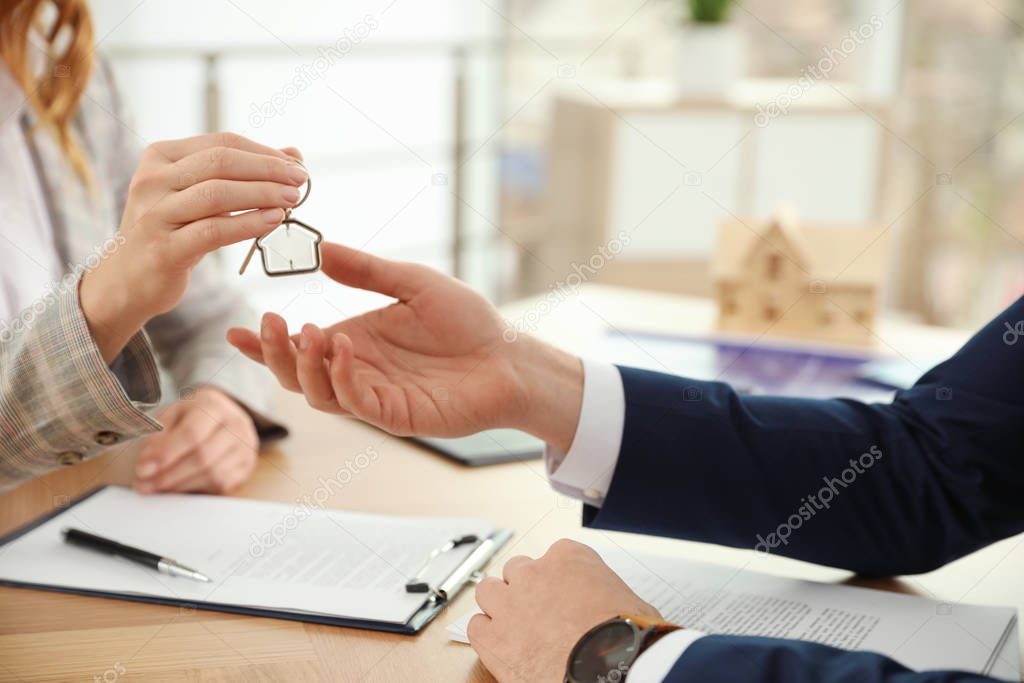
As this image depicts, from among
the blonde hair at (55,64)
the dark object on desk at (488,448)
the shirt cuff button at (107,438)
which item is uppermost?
the blonde hair at (55,64)

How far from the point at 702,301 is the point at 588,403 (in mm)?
1068

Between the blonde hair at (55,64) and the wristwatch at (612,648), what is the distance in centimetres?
101

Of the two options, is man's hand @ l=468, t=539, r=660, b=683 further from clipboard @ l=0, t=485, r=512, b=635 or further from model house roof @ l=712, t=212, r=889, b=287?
model house roof @ l=712, t=212, r=889, b=287

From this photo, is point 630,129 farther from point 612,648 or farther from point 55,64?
point 612,648

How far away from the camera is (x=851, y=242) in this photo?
178cm

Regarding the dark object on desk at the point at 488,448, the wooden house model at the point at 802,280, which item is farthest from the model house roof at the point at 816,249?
the dark object on desk at the point at 488,448

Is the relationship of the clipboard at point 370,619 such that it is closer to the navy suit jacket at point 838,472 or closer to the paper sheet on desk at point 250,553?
the paper sheet on desk at point 250,553

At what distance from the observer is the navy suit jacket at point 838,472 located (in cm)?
100

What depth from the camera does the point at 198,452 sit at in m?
1.15

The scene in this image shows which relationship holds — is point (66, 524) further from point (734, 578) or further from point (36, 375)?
point (734, 578)

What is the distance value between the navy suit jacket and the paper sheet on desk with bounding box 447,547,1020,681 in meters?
0.05

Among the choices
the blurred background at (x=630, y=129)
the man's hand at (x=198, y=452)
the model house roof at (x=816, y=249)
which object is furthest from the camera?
the blurred background at (x=630, y=129)

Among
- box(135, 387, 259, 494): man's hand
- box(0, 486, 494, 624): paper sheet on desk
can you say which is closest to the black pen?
box(0, 486, 494, 624): paper sheet on desk

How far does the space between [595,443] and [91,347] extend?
0.49 meters
